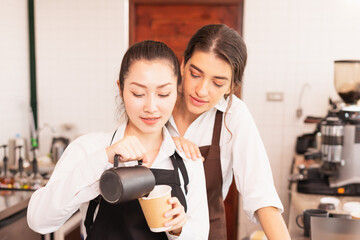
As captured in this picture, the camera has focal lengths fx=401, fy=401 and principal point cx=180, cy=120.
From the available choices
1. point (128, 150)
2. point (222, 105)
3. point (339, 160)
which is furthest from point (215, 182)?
point (339, 160)

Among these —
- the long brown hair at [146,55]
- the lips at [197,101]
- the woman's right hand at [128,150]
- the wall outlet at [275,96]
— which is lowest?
the woman's right hand at [128,150]

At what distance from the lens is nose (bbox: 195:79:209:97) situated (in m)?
1.38

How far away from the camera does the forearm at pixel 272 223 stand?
122cm

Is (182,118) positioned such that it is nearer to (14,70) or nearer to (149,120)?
(149,120)

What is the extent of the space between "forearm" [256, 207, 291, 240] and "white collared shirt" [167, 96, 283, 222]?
0.07ft

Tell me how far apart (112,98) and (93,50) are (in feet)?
1.62

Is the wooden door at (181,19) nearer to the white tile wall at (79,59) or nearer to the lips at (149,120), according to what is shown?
the white tile wall at (79,59)

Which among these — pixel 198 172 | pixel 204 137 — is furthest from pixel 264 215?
pixel 204 137

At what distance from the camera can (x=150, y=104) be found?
3.89ft

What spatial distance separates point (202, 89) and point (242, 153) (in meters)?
0.28

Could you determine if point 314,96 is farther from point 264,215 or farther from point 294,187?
point 264,215

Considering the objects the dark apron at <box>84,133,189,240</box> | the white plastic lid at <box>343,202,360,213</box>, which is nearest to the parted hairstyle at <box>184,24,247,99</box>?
the dark apron at <box>84,133,189,240</box>

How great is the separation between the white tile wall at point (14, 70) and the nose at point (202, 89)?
7.97ft

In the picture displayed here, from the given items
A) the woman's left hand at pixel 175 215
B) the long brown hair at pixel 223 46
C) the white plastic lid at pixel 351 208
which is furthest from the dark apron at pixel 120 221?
the white plastic lid at pixel 351 208
